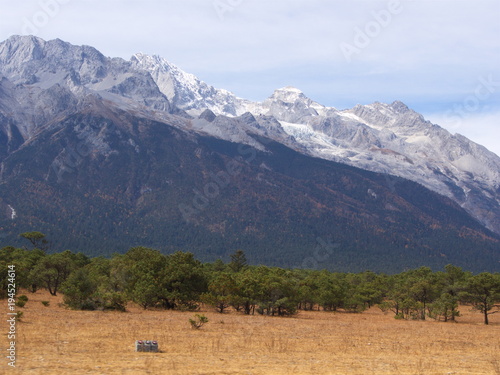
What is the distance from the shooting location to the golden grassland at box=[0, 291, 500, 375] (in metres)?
27.0

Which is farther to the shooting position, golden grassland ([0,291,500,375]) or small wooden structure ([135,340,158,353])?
small wooden structure ([135,340,158,353])

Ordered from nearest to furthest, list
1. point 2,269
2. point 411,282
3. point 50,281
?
point 2,269, point 50,281, point 411,282

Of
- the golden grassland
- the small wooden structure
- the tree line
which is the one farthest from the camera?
the tree line

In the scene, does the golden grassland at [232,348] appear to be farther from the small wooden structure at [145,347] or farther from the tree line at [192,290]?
the tree line at [192,290]

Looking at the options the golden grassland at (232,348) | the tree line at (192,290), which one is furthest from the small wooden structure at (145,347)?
the tree line at (192,290)

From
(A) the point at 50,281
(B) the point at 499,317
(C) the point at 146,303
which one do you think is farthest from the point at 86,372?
(B) the point at 499,317

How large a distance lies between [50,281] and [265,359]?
5833cm

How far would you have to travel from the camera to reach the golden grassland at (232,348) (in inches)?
1065

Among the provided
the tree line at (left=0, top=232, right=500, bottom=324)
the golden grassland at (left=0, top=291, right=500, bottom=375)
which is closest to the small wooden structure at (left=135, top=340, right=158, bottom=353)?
the golden grassland at (left=0, top=291, right=500, bottom=375)

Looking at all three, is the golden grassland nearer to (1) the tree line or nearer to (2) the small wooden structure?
(2) the small wooden structure

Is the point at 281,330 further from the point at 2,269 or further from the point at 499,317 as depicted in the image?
the point at 499,317

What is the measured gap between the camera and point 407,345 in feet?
128

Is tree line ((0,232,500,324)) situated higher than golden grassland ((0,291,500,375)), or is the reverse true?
tree line ((0,232,500,324))

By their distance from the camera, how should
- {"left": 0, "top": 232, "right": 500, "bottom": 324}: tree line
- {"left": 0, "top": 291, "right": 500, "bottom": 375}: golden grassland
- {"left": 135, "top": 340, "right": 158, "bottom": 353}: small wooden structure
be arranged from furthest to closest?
{"left": 0, "top": 232, "right": 500, "bottom": 324}: tree line < {"left": 135, "top": 340, "right": 158, "bottom": 353}: small wooden structure < {"left": 0, "top": 291, "right": 500, "bottom": 375}: golden grassland
